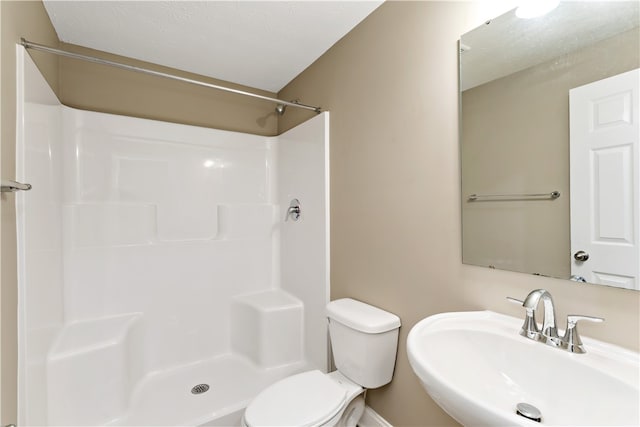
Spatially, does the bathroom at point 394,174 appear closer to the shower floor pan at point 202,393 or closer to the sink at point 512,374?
the sink at point 512,374

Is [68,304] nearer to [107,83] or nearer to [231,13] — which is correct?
A: [107,83]

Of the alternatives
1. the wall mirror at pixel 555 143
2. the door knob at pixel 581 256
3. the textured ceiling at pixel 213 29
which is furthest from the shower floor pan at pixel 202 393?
the textured ceiling at pixel 213 29

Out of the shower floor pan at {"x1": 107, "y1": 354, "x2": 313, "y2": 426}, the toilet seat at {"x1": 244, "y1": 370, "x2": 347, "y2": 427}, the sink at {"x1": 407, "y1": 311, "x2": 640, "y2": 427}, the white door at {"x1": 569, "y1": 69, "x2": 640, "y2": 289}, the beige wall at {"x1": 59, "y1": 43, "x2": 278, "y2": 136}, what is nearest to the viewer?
the sink at {"x1": 407, "y1": 311, "x2": 640, "y2": 427}

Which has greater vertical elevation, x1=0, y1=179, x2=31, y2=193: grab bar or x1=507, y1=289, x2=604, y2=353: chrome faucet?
x1=0, y1=179, x2=31, y2=193: grab bar

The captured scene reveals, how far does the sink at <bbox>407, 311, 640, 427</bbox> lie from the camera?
26.7 inches

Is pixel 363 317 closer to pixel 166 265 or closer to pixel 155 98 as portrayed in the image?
pixel 166 265

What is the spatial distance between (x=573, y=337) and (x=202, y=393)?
1.98 meters

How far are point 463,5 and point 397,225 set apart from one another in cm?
95

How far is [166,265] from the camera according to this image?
2066 mm

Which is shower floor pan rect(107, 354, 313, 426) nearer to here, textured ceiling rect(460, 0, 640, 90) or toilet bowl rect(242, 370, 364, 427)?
toilet bowl rect(242, 370, 364, 427)

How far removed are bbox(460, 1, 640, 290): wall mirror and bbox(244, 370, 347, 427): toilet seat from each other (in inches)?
34.5

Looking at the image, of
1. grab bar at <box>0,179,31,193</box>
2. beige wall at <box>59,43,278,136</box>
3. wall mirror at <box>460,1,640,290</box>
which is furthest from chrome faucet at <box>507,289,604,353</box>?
beige wall at <box>59,43,278,136</box>

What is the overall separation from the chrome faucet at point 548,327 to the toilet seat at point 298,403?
2.83ft

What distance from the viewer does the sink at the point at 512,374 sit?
26.7 inches
